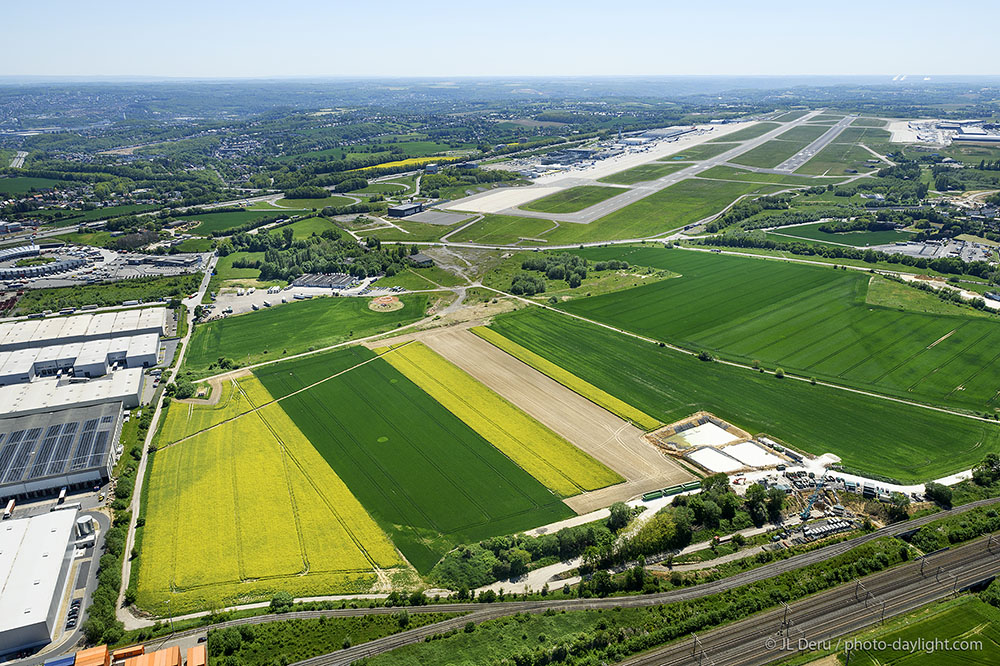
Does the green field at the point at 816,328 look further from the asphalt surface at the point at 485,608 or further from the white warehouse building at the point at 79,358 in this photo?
the white warehouse building at the point at 79,358

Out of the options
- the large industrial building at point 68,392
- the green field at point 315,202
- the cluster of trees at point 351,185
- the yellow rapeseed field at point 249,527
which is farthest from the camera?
the cluster of trees at point 351,185

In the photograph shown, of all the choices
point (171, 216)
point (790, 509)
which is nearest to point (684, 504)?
point (790, 509)

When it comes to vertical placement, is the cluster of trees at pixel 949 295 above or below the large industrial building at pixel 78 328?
above

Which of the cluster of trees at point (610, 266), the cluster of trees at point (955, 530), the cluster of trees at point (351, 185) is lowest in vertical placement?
the cluster of trees at point (955, 530)

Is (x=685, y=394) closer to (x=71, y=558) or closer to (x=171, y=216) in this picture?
(x=71, y=558)

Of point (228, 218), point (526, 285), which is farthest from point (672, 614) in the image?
point (228, 218)

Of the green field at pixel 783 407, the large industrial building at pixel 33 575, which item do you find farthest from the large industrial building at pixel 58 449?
the green field at pixel 783 407

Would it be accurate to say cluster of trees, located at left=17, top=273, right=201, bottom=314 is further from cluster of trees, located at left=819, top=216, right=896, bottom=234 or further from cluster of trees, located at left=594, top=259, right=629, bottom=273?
cluster of trees, located at left=819, top=216, right=896, bottom=234
